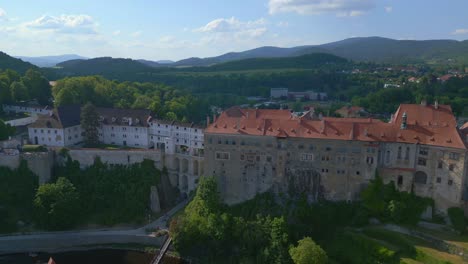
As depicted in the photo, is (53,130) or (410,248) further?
(53,130)

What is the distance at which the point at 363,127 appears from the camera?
57.1m

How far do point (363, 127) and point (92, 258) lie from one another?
43.0 m

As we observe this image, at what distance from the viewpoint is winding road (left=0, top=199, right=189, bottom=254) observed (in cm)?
5834

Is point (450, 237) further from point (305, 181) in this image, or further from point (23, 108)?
point (23, 108)

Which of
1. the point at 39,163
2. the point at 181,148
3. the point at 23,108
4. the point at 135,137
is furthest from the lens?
the point at 23,108

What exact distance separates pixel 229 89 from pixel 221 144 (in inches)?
4456

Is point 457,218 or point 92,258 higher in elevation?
point 457,218

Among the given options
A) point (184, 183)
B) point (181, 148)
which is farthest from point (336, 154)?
point (181, 148)

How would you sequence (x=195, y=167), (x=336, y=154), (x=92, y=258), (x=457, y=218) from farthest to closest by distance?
(x=195, y=167), (x=336, y=154), (x=92, y=258), (x=457, y=218)

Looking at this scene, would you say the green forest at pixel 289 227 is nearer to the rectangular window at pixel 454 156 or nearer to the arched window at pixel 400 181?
the arched window at pixel 400 181

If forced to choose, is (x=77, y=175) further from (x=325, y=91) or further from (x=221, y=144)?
(x=325, y=91)

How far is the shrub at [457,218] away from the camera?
167ft

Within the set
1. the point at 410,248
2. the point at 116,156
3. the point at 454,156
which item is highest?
the point at 454,156

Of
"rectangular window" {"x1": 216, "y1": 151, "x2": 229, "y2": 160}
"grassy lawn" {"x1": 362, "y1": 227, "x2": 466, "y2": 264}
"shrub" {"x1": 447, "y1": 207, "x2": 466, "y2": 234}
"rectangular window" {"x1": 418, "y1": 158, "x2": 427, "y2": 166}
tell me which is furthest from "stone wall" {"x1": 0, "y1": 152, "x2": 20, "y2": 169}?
"shrub" {"x1": 447, "y1": 207, "x2": 466, "y2": 234}
